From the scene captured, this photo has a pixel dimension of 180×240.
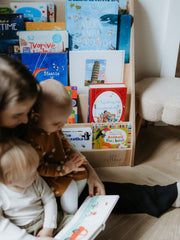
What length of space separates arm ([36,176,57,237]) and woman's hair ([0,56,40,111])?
33 cm

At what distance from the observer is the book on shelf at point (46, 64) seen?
1087 mm

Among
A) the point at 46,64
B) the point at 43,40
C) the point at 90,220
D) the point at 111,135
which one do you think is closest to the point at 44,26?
the point at 43,40

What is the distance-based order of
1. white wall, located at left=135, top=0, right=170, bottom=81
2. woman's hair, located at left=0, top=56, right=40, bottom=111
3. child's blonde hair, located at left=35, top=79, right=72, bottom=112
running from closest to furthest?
woman's hair, located at left=0, top=56, right=40, bottom=111
child's blonde hair, located at left=35, top=79, right=72, bottom=112
white wall, located at left=135, top=0, right=170, bottom=81

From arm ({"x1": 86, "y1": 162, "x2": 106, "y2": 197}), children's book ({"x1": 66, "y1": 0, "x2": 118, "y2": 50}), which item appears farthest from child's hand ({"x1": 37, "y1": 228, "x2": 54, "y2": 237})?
children's book ({"x1": 66, "y1": 0, "x2": 118, "y2": 50})

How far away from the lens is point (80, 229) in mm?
728

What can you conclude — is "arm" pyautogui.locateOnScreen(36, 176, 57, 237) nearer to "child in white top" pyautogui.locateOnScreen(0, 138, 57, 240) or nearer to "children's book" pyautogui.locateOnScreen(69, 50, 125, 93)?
"child in white top" pyautogui.locateOnScreen(0, 138, 57, 240)

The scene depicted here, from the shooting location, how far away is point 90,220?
76cm

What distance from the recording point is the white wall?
1311mm

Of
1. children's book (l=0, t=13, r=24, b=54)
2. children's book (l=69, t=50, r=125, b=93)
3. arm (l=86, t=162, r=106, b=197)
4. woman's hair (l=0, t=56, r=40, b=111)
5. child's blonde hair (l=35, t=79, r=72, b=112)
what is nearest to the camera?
woman's hair (l=0, t=56, r=40, b=111)

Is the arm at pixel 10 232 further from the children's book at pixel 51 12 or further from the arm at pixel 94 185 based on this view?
the children's book at pixel 51 12

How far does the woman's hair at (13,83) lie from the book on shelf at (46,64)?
0.58 m

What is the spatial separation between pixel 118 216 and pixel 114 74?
0.67m

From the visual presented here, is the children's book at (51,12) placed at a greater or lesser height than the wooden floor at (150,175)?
greater

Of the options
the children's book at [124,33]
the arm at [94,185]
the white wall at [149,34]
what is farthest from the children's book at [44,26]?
the arm at [94,185]
